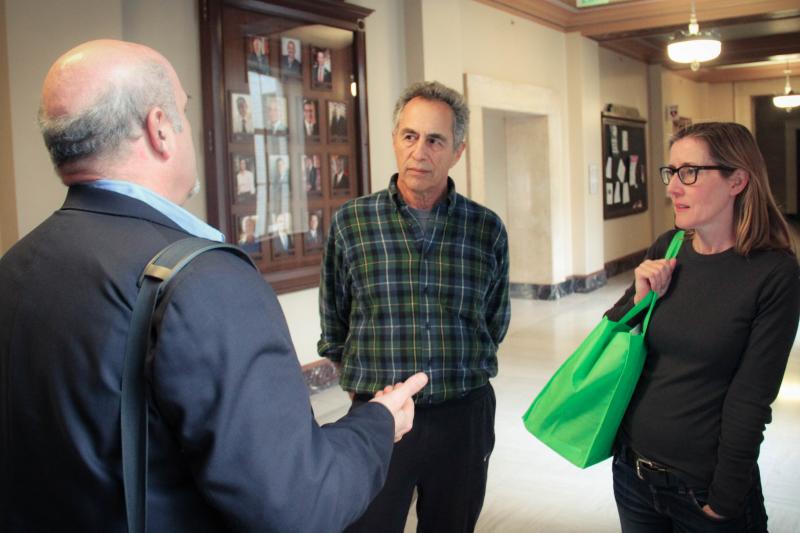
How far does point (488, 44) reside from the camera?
315 inches

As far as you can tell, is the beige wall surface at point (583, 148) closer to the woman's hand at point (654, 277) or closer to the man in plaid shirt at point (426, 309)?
the man in plaid shirt at point (426, 309)

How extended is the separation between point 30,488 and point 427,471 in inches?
50.2

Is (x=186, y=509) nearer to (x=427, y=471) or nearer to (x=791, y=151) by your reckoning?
(x=427, y=471)

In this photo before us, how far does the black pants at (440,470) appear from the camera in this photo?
2133 mm

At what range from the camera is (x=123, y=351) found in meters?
1.00

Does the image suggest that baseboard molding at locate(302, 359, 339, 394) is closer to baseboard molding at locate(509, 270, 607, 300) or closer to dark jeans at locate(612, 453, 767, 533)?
dark jeans at locate(612, 453, 767, 533)

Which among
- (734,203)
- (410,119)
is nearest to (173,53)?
(410,119)

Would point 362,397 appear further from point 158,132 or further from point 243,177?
point 243,177

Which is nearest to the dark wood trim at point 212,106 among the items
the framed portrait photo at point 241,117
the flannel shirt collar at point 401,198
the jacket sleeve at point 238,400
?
the framed portrait photo at point 241,117

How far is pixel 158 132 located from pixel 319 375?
14.9ft

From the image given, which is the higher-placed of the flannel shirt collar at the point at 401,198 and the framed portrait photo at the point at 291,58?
the framed portrait photo at the point at 291,58

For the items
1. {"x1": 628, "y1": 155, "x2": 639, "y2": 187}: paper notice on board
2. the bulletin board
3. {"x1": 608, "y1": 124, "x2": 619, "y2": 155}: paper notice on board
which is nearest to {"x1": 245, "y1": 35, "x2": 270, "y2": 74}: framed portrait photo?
the bulletin board

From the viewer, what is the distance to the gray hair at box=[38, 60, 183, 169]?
107 centimetres

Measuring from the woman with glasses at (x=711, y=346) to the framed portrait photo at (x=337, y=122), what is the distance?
396 centimetres
